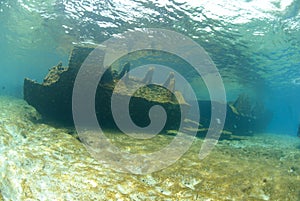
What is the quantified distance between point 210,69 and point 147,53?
1072cm

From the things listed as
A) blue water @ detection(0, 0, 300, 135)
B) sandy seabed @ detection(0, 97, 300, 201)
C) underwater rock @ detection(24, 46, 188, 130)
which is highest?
blue water @ detection(0, 0, 300, 135)

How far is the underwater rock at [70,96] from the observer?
1426 cm

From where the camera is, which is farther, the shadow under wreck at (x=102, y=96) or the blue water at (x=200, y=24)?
the blue water at (x=200, y=24)

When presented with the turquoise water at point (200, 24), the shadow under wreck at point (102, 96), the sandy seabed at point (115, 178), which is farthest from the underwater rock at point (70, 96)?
the turquoise water at point (200, 24)

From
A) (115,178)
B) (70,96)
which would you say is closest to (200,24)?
(70,96)

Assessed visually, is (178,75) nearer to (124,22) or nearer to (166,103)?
(124,22)

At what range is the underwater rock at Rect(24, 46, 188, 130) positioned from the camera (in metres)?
14.3

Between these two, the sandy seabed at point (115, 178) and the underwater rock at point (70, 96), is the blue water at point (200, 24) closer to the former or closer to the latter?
the underwater rock at point (70, 96)

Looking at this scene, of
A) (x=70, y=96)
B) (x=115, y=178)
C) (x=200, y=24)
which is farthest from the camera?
(x=200, y=24)

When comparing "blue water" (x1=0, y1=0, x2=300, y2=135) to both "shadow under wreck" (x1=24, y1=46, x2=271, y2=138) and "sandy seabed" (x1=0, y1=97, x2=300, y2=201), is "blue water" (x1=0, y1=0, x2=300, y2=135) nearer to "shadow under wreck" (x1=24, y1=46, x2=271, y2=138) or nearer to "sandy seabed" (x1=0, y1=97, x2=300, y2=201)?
"shadow under wreck" (x1=24, y1=46, x2=271, y2=138)

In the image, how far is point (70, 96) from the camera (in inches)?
570

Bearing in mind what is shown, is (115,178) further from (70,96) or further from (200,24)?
(200,24)

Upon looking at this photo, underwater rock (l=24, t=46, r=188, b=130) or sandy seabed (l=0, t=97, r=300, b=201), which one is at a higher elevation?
underwater rock (l=24, t=46, r=188, b=130)

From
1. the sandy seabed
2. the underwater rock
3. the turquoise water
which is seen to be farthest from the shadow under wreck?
the turquoise water
